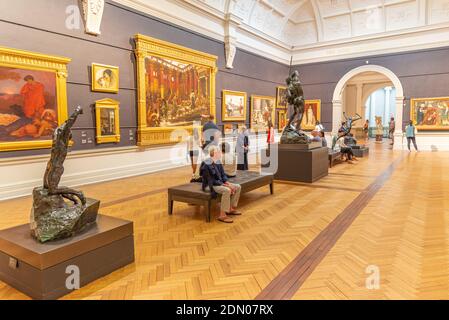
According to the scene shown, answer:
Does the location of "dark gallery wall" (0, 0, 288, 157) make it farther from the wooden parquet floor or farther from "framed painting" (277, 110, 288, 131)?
"framed painting" (277, 110, 288, 131)

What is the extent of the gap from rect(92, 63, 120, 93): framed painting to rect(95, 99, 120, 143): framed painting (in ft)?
1.11

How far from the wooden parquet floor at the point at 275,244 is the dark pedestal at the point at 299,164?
729mm

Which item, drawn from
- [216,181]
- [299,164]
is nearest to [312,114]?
[299,164]

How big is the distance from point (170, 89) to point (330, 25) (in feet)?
41.4

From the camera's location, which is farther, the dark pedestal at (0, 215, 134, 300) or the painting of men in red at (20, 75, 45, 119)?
the painting of men in red at (20, 75, 45, 119)

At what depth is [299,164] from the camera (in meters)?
8.33

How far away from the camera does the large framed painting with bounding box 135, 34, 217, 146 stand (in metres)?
9.70

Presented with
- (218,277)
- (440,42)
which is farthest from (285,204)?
(440,42)

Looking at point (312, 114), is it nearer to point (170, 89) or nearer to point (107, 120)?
point (170, 89)

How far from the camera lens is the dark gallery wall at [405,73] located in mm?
15820

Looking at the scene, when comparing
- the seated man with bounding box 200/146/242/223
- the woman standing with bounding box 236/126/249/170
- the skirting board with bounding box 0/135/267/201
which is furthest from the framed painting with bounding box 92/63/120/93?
the seated man with bounding box 200/146/242/223

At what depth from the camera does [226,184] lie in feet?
17.5

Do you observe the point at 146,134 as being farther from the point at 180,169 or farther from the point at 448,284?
the point at 448,284

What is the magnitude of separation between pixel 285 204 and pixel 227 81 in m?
8.92
